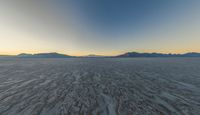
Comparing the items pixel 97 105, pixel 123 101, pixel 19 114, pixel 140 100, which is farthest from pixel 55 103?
pixel 140 100

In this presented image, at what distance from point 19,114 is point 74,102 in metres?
3.87

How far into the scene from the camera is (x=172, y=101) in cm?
884

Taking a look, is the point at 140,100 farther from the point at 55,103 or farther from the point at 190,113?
the point at 55,103

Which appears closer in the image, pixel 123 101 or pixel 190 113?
pixel 190 113

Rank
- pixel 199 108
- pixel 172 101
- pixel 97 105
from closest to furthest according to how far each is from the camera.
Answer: pixel 199 108
pixel 97 105
pixel 172 101

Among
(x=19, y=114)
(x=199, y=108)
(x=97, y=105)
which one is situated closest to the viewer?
(x=19, y=114)

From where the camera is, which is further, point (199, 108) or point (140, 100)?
point (140, 100)

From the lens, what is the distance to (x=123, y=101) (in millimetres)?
8891

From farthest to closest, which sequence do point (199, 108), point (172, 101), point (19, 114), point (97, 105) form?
point (172, 101)
point (97, 105)
point (199, 108)
point (19, 114)

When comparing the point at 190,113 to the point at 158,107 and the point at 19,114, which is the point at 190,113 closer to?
the point at 158,107

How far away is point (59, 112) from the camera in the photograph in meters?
7.06

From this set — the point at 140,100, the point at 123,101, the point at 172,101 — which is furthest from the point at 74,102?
the point at 172,101

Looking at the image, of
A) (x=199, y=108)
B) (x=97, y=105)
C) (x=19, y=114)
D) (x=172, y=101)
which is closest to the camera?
(x=19, y=114)

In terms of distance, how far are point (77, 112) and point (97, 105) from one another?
1810mm
